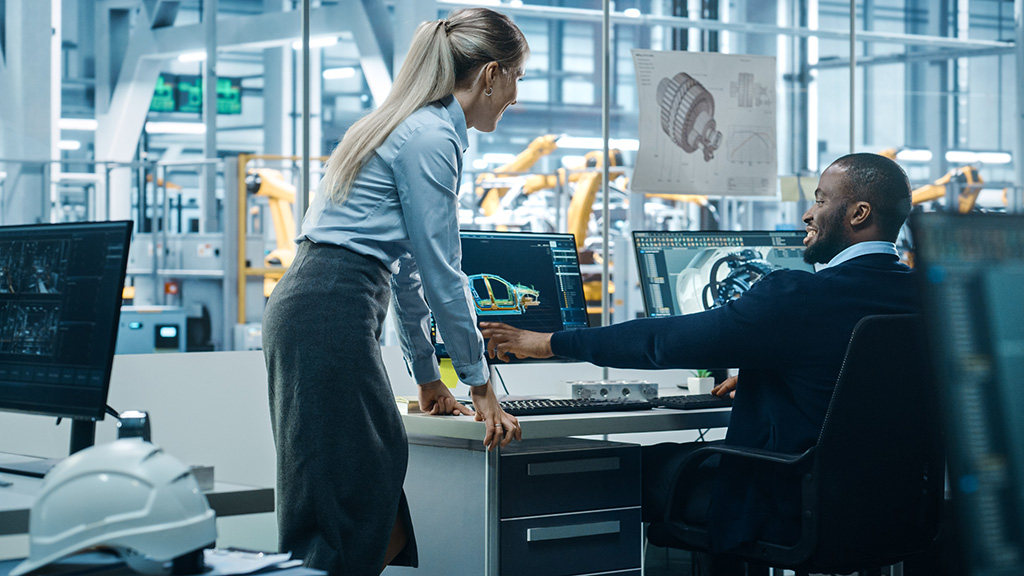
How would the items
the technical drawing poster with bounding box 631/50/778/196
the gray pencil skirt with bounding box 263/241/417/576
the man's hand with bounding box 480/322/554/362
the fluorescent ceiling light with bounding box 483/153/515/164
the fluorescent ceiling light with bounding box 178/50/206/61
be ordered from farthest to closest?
the fluorescent ceiling light with bounding box 483/153/515/164
the fluorescent ceiling light with bounding box 178/50/206/61
the technical drawing poster with bounding box 631/50/778/196
the man's hand with bounding box 480/322/554/362
the gray pencil skirt with bounding box 263/241/417/576

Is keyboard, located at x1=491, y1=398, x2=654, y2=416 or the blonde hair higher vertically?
the blonde hair

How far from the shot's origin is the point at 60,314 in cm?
174

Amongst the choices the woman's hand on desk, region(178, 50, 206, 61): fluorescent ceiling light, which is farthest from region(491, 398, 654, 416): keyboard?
region(178, 50, 206, 61): fluorescent ceiling light

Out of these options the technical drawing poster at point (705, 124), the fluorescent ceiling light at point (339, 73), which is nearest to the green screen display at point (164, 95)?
the fluorescent ceiling light at point (339, 73)

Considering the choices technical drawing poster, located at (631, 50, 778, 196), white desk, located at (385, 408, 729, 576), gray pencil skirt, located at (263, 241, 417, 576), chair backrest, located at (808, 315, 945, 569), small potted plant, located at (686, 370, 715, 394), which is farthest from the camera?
technical drawing poster, located at (631, 50, 778, 196)

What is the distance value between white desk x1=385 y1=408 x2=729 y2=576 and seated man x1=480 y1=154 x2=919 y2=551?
6.2 inches

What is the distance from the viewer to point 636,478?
8.04ft

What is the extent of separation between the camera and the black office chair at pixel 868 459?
6.50 feet

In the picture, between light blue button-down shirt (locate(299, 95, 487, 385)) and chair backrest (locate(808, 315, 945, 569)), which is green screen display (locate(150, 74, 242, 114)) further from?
chair backrest (locate(808, 315, 945, 569))

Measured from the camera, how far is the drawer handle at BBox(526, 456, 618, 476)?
2.31 m

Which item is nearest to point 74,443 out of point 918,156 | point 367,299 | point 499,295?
point 367,299

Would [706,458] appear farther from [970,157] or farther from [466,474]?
[970,157]

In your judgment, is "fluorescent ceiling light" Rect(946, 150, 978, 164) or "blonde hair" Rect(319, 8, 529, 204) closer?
"blonde hair" Rect(319, 8, 529, 204)

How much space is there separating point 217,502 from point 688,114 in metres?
2.42
